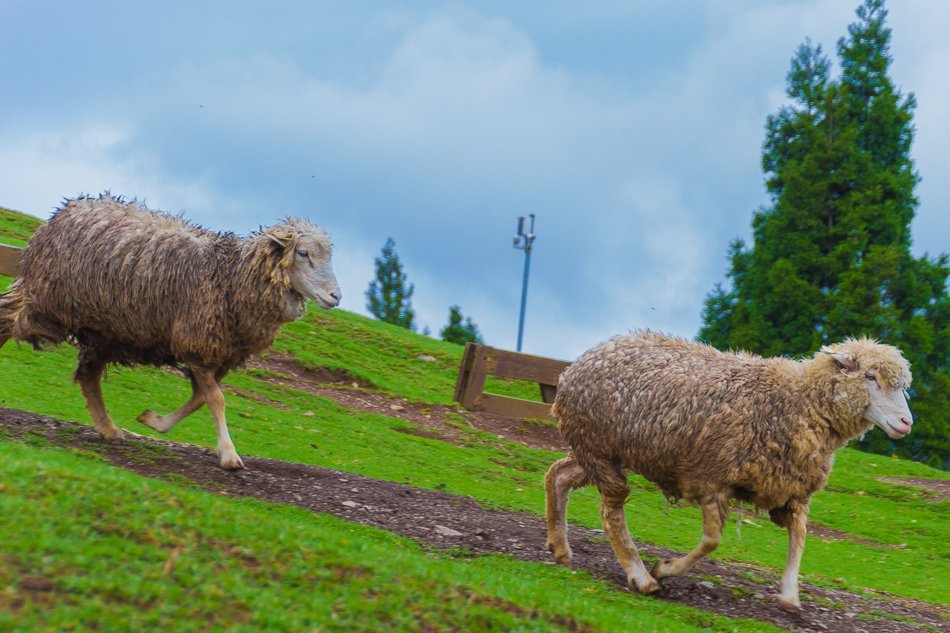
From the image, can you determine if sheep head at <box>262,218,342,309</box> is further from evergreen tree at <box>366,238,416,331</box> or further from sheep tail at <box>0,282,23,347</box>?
evergreen tree at <box>366,238,416,331</box>

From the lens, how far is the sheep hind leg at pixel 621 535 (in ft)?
28.9

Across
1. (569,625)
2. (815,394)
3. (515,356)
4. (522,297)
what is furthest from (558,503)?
(522,297)

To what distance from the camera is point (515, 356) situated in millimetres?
18906

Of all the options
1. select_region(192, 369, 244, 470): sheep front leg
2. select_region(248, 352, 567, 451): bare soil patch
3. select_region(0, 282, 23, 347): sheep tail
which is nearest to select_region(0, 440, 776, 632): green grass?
select_region(192, 369, 244, 470): sheep front leg

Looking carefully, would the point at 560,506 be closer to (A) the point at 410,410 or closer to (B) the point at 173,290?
(B) the point at 173,290

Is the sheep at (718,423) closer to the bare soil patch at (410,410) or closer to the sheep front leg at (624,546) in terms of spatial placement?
the sheep front leg at (624,546)

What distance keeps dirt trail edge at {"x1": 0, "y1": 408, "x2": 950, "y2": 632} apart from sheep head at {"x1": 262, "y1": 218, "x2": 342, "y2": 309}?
2061mm

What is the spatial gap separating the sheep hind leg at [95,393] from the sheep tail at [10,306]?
81 centimetres

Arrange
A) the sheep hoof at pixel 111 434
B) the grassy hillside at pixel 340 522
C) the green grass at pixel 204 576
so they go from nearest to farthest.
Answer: the green grass at pixel 204 576 → the grassy hillside at pixel 340 522 → the sheep hoof at pixel 111 434

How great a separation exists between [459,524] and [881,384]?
4.47 m

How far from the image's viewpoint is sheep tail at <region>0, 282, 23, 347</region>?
1102 centimetres

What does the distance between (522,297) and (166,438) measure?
33032 mm

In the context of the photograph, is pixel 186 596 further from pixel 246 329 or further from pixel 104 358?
pixel 104 358

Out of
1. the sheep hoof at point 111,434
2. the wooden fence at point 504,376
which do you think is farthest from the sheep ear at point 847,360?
the wooden fence at point 504,376
